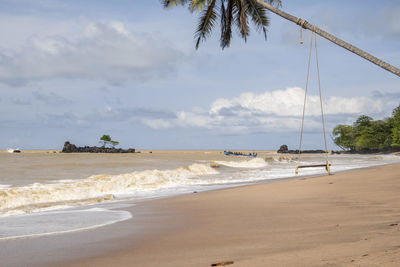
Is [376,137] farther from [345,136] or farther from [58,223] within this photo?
[58,223]

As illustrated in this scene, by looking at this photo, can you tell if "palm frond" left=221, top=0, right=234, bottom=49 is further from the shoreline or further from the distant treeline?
the distant treeline

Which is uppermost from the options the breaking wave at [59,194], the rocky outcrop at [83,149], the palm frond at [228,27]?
the palm frond at [228,27]

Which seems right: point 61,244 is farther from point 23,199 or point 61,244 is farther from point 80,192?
point 80,192

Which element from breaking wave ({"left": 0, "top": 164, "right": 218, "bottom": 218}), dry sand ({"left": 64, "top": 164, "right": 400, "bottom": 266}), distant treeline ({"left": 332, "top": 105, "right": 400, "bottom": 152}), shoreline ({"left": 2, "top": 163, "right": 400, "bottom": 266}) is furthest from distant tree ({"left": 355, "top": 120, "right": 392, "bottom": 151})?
shoreline ({"left": 2, "top": 163, "right": 400, "bottom": 266})

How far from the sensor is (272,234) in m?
4.33

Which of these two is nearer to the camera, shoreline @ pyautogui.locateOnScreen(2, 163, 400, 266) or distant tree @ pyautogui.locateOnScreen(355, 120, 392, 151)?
shoreline @ pyautogui.locateOnScreen(2, 163, 400, 266)

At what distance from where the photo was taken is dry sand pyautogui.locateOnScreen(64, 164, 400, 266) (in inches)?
124

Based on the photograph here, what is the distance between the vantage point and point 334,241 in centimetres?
369

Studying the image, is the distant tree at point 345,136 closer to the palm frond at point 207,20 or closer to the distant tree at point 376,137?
the distant tree at point 376,137

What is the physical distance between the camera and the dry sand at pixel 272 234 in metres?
3.16

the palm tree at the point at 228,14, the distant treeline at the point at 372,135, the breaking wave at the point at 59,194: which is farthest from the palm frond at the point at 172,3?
the distant treeline at the point at 372,135

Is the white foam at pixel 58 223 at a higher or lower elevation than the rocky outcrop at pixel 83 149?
lower

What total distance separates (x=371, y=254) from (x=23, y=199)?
31.6 feet

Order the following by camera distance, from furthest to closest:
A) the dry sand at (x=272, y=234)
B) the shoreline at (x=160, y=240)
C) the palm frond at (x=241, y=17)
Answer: the palm frond at (x=241, y=17), the shoreline at (x=160, y=240), the dry sand at (x=272, y=234)
